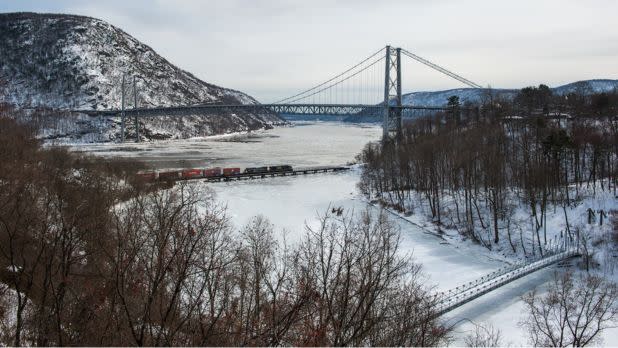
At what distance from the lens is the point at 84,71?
113938 mm

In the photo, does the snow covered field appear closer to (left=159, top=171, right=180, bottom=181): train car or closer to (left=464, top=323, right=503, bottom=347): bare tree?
(left=464, top=323, right=503, bottom=347): bare tree

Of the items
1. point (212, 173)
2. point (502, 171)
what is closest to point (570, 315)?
point (502, 171)

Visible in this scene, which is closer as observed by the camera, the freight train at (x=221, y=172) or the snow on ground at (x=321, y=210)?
the snow on ground at (x=321, y=210)

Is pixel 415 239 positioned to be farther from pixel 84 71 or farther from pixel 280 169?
pixel 84 71

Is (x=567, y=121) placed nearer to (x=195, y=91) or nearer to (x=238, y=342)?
(x=238, y=342)

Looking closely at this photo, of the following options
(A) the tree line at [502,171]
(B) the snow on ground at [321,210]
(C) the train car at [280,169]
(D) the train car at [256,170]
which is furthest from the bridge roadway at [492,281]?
(D) the train car at [256,170]

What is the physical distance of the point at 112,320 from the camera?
22.8 feet

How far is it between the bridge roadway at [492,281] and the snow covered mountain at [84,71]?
3369 inches

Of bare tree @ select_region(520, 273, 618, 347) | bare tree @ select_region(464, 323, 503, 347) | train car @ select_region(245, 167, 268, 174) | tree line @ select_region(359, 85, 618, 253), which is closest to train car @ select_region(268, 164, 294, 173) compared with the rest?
train car @ select_region(245, 167, 268, 174)

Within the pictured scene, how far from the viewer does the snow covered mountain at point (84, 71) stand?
4284 inches

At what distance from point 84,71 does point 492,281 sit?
114 meters

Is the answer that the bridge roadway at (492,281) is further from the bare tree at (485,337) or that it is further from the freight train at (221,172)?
the freight train at (221,172)

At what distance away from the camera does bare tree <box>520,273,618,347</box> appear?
12.9 m

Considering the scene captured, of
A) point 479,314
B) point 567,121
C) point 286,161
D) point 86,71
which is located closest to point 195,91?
point 86,71
